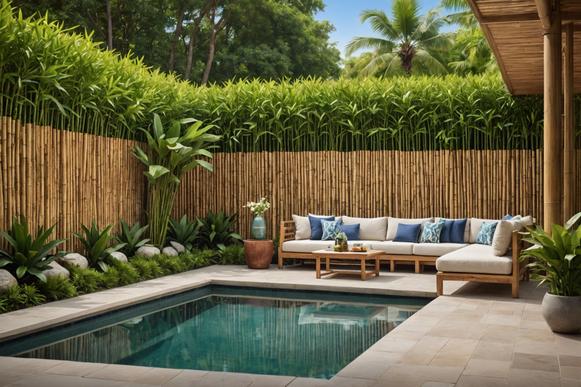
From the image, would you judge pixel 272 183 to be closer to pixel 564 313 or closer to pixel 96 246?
pixel 96 246

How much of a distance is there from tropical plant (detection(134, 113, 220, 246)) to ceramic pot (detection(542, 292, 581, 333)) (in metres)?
5.93

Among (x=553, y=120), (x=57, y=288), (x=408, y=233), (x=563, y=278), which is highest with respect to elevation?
(x=553, y=120)

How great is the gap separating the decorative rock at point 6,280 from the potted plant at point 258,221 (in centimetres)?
427

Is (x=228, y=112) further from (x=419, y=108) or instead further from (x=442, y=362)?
(x=442, y=362)

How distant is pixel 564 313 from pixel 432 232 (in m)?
4.39

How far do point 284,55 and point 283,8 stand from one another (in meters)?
1.66

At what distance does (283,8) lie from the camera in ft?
68.5

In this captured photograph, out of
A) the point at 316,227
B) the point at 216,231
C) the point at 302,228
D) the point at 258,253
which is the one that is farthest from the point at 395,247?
the point at 216,231

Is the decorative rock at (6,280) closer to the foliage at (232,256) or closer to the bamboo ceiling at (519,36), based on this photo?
the foliage at (232,256)

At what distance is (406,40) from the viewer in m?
20.7

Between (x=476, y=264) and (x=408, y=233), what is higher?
(x=408, y=233)

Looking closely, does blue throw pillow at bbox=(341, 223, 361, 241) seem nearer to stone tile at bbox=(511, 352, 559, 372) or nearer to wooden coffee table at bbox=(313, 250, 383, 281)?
wooden coffee table at bbox=(313, 250, 383, 281)

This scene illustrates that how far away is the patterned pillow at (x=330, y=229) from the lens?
1007cm

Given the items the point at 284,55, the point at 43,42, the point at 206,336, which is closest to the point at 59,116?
the point at 43,42
